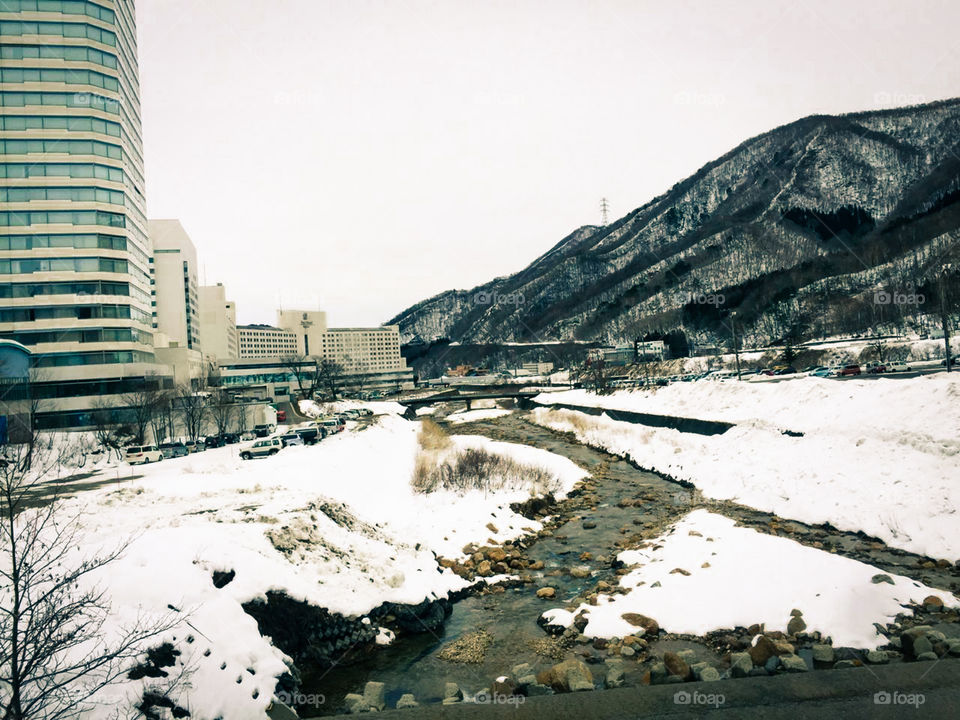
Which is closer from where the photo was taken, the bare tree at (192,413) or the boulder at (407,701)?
the boulder at (407,701)

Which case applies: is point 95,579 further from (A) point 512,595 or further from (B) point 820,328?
(B) point 820,328

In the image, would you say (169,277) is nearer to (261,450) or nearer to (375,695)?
(261,450)

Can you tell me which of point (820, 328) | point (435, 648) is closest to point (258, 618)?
point (435, 648)

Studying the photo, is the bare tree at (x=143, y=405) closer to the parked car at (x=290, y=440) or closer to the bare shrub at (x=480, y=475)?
the parked car at (x=290, y=440)

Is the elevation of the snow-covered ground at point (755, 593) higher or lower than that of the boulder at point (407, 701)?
higher

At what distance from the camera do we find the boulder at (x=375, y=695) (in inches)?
447

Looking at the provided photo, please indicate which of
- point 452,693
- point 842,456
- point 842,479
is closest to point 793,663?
point 452,693

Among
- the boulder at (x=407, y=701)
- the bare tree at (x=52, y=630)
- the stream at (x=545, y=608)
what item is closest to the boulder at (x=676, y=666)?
the stream at (x=545, y=608)

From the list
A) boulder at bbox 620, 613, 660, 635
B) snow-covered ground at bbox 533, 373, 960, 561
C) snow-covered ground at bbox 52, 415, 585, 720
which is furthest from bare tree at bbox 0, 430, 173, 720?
snow-covered ground at bbox 533, 373, 960, 561

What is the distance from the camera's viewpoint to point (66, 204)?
5919 centimetres

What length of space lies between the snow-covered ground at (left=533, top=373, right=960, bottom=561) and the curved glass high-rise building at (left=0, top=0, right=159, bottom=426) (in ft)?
192

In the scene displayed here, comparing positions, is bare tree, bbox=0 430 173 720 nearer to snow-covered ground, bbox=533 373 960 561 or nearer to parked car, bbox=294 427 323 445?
snow-covered ground, bbox=533 373 960 561

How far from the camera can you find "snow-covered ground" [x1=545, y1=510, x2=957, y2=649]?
12.5 meters

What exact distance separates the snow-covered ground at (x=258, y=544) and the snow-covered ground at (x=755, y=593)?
6.11m
